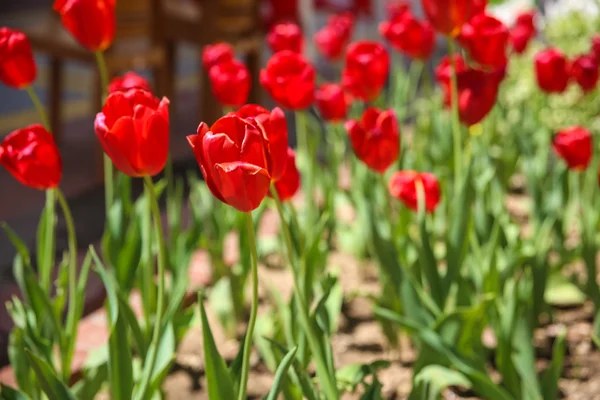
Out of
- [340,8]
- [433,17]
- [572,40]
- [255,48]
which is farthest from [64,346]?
[340,8]

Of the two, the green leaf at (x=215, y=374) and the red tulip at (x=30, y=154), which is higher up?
the red tulip at (x=30, y=154)

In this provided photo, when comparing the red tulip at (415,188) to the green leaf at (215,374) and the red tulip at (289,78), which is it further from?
the green leaf at (215,374)

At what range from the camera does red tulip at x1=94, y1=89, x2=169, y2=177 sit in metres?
0.78

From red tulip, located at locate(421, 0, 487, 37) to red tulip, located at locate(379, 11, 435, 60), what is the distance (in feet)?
2.10

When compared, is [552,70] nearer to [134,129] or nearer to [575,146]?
[575,146]

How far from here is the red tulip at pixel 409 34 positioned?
6.07 ft

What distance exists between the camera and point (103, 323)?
5.76 ft

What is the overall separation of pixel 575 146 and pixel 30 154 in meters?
0.90

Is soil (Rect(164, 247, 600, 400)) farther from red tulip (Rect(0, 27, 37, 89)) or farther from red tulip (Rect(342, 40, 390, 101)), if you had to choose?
red tulip (Rect(0, 27, 37, 89))

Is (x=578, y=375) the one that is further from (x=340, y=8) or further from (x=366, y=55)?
(x=340, y=8)

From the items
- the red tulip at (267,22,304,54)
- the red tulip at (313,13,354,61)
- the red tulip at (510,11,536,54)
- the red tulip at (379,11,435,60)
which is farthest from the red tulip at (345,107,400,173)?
the red tulip at (510,11,536,54)

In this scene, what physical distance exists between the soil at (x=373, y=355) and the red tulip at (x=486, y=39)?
18.2 inches

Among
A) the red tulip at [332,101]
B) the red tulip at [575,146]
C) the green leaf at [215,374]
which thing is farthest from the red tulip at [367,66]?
the green leaf at [215,374]

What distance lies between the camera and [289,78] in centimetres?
120
